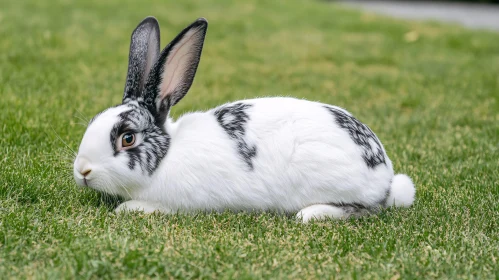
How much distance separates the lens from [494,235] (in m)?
3.35

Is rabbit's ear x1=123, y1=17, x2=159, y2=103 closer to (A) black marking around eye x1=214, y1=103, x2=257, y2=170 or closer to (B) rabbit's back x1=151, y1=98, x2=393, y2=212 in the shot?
(B) rabbit's back x1=151, y1=98, x2=393, y2=212

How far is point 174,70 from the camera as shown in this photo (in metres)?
3.62

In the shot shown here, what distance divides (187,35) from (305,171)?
0.98 meters

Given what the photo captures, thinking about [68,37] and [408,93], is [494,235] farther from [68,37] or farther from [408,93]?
[68,37]

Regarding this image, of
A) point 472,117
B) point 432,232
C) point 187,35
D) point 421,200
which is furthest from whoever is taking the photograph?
point 472,117

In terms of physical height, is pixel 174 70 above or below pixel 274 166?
above

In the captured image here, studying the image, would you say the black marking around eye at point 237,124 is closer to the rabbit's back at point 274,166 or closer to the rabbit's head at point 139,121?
the rabbit's back at point 274,166

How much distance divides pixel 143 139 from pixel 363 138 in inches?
47.2

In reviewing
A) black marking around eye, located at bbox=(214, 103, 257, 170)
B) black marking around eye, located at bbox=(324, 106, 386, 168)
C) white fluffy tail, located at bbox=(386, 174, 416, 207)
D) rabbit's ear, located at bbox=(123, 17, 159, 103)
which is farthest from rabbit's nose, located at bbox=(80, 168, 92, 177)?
white fluffy tail, located at bbox=(386, 174, 416, 207)

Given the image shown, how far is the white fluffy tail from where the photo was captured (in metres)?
3.70

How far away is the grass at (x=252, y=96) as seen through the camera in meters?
2.88

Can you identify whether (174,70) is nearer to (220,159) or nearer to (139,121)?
(139,121)

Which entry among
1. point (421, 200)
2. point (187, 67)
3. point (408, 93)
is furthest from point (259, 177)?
point (408, 93)

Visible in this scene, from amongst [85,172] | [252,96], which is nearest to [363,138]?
[85,172]
